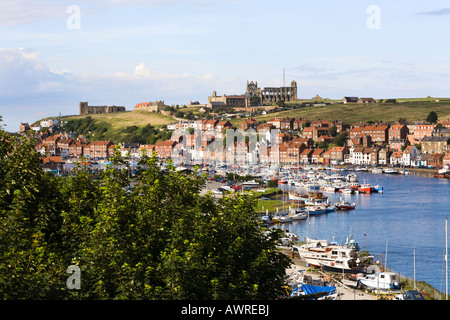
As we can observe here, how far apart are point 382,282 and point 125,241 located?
12832mm

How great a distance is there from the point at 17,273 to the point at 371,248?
22.7 metres

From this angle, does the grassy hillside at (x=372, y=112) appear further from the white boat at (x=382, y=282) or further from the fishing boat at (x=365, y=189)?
the white boat at (x=382, y=282)

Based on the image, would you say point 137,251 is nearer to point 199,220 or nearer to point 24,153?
point 199,220

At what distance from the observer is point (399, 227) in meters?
34.2

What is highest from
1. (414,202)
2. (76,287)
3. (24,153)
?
(24,153)

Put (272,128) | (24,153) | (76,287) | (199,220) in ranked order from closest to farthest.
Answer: (76,287) → (199,220) → (24,153) → (272,128)

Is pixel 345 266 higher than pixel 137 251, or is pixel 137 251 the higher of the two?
pixel 137 251

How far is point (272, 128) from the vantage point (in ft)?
317

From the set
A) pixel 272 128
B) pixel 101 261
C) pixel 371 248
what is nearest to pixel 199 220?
pixel 101 261

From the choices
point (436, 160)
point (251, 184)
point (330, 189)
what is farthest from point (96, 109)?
point (330, 189)

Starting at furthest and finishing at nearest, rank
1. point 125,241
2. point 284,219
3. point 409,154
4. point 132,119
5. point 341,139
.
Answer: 1. point 132,119
2. point 341,139
3. point 409,154
4. point 284,219
5. point 125,241

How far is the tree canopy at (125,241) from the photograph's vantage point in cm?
837

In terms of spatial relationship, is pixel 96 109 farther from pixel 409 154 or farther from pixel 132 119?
pixel 409 154

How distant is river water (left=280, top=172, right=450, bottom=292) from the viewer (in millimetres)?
25109
